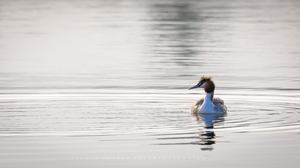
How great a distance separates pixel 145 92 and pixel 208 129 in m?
5.89

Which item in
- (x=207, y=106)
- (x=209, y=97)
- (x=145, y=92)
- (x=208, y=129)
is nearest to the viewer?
(x=208, y=129)

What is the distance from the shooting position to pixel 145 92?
1144 inches

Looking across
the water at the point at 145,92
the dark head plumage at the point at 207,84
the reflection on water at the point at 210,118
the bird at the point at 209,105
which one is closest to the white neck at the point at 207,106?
the bird at the point at 209,105

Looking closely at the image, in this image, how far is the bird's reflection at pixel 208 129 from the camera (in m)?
21.2

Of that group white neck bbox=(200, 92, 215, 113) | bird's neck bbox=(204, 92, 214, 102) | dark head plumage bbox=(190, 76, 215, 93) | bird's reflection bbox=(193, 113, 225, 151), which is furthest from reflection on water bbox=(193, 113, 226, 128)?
dark head plumage bbox=(190, 76, 215, 93)

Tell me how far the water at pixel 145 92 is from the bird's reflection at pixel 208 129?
5cm

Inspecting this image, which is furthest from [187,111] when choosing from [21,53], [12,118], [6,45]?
[6,45]

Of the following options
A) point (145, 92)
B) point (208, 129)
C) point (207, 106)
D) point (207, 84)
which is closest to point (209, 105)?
point (207, 106)

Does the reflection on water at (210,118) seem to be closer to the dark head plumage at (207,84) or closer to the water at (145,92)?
the water at (145,92)

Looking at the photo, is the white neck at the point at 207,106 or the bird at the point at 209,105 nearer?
the bird at the point at 209,105

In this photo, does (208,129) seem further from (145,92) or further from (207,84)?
(145,92)

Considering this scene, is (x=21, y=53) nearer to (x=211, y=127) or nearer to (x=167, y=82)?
(x=167, y=82)

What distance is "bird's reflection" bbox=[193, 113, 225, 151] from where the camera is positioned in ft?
69.5

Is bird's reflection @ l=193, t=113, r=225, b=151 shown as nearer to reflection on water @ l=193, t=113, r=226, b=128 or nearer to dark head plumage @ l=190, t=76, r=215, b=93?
reflection on water @ l=193, t=113, r=226, b=128
